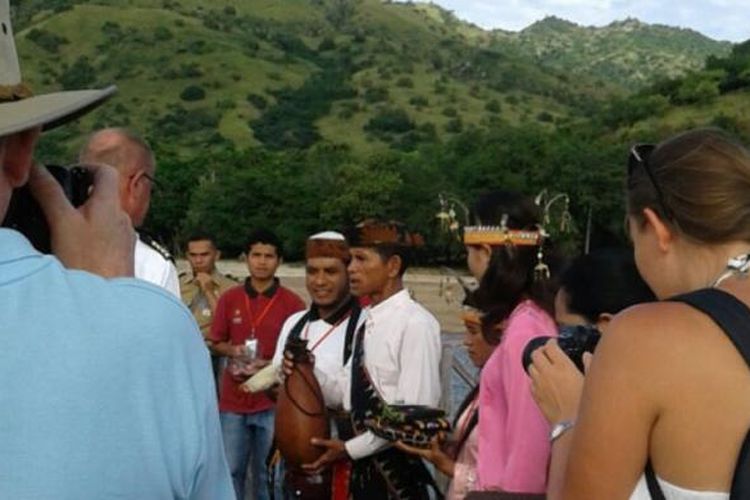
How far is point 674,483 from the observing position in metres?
2.06

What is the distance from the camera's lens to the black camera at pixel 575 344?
2.79m

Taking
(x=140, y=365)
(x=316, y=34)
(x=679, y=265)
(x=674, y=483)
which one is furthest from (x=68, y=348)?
(x=316, y=34)

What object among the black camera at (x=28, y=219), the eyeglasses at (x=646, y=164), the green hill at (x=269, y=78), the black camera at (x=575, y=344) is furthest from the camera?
the green hill at (x=269, y=78)

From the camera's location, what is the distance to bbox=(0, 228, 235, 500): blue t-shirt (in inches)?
52.4

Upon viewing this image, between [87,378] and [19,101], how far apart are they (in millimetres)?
385

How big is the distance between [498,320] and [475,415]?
0.34 m

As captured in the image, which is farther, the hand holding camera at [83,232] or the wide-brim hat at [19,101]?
the hand holding camera at [83,232]

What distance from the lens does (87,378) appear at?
4.42ft

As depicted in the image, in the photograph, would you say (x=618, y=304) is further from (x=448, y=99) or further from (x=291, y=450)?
(x=448, y=99)

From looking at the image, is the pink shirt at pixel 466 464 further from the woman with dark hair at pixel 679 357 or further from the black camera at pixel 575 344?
the woman with dark hair at pixel 679 357

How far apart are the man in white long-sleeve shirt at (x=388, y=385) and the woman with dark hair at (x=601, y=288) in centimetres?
151

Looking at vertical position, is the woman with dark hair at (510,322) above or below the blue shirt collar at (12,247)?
below

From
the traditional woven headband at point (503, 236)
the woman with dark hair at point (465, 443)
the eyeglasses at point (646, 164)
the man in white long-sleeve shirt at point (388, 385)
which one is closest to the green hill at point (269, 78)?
the man in white long-sleeve shirt at point (388, 385)

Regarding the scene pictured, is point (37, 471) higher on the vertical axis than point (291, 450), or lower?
higher
